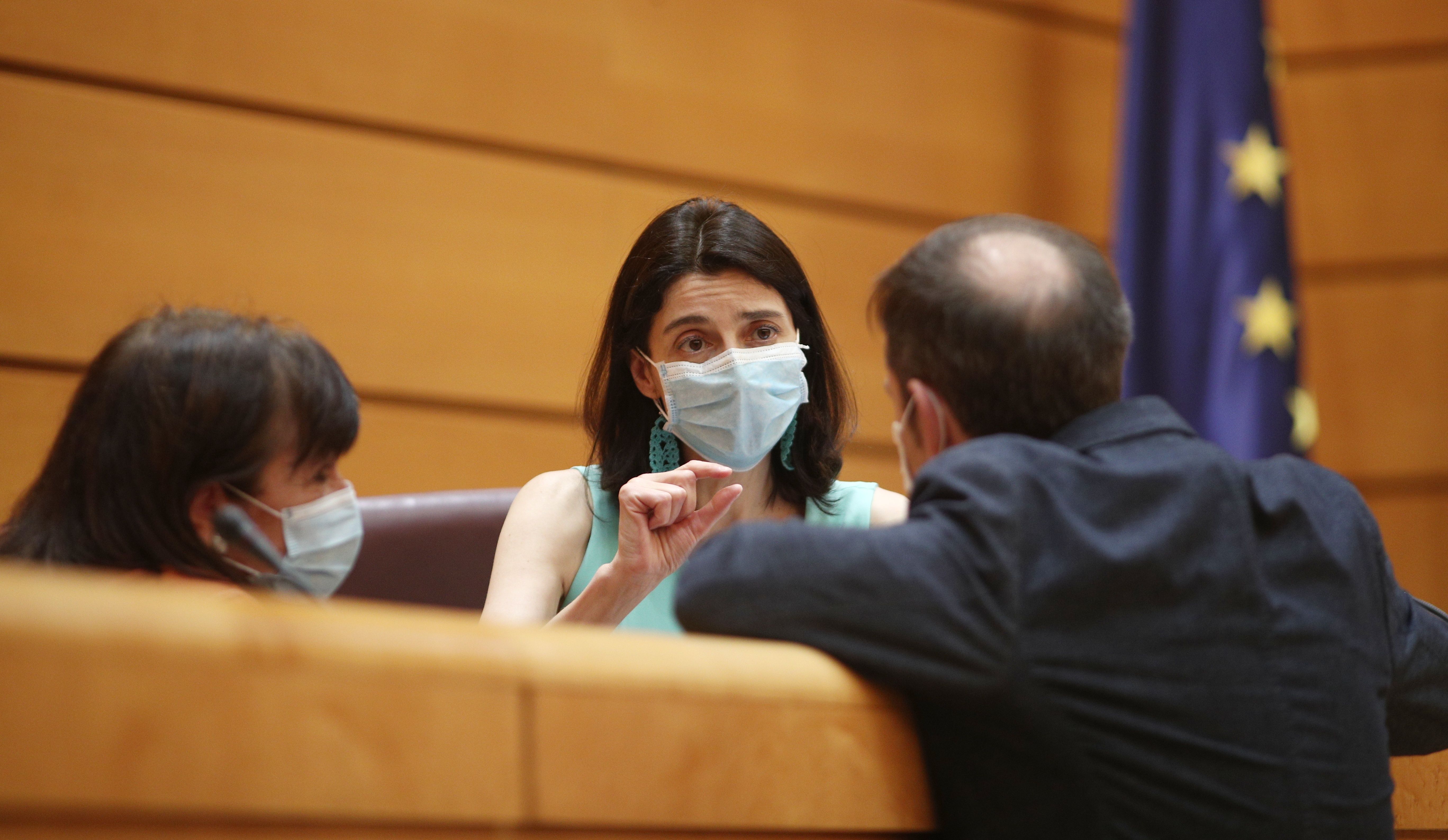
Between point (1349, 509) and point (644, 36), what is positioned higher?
point (644, 36)

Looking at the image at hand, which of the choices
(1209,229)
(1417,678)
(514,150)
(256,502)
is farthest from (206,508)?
(1209,229)

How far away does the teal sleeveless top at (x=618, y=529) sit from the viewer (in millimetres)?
1906

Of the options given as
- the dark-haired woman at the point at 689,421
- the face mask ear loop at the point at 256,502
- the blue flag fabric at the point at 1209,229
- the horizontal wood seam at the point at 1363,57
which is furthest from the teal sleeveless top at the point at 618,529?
the horizontal wood seam at the point at 1363,57

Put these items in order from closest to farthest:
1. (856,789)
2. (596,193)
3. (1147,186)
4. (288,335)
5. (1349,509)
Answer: (856,789), (1349,509), (288,335), (596,193), (1147,186)

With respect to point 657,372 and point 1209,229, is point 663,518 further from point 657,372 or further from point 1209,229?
point 1209,229

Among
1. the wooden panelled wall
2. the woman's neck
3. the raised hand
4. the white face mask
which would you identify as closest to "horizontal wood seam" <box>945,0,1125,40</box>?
the wooden panelled wall

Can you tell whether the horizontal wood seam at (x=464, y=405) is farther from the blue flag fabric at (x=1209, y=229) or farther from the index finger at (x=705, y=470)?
the blue flag fabric at (x=1209, y=229)

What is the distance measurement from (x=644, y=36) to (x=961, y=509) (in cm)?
244

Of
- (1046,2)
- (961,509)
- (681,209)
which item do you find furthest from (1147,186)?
(961,509)

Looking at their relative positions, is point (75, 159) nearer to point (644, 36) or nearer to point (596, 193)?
point (596, 193)

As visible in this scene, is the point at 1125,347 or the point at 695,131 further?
the point at 695,131

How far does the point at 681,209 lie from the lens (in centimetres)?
199

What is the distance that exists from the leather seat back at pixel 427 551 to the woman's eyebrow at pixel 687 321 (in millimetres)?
473

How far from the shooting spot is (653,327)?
6.38ft
